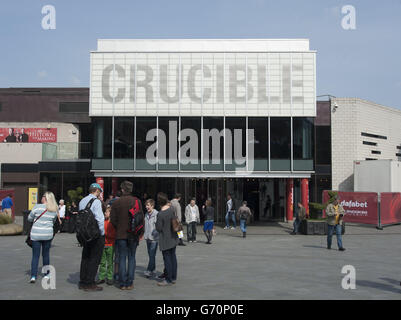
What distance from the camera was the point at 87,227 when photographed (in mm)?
7652

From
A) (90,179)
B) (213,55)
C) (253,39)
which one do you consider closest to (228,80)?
(213,55)

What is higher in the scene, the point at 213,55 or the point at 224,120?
the point at 213,55

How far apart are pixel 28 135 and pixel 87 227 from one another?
31.2 metres

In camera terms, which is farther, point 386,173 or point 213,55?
point 386,173

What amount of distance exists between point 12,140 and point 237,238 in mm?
25383

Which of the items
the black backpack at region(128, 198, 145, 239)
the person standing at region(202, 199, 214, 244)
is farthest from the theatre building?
the black backpack at region(128, 198, 145, 239)

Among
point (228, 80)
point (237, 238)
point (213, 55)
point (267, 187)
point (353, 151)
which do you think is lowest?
point (237, 238)

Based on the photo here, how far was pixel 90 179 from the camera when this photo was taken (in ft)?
97.3

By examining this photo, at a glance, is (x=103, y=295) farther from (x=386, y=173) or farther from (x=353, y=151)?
(x=353, y=151)

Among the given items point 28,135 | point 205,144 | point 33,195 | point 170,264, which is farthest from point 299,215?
point 28,135

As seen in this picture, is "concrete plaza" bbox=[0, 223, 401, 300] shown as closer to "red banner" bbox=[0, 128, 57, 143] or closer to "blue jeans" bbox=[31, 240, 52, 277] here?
"blue jeans" bbox=[31, 240, 52, 277]

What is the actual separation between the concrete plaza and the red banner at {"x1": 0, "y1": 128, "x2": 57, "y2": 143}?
65.1ft

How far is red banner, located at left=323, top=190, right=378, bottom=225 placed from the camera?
2294 centimetres

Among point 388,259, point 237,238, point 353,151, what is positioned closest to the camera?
point 388,259
